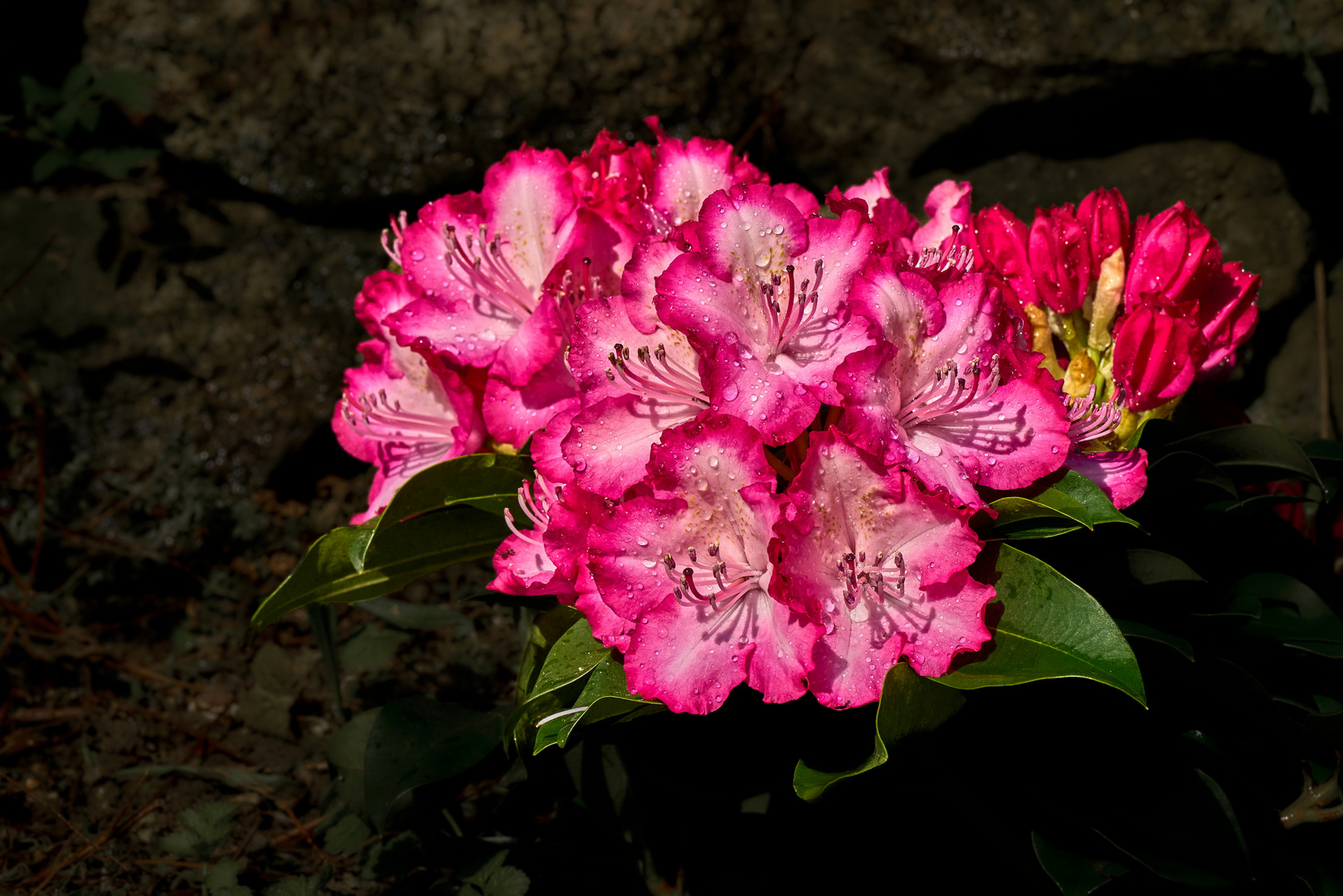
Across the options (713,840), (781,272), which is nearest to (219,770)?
(713,840)

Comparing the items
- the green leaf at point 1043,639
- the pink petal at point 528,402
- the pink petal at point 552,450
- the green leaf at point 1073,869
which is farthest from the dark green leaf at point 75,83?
the green leaf at point 1073,869

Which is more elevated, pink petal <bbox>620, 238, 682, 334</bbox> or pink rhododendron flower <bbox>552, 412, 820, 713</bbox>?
pink petal <bbox>620, 238, 682, 334</bbox>

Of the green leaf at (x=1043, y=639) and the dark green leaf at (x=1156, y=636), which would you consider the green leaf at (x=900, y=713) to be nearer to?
the green leaf at (x=1043, y=639)

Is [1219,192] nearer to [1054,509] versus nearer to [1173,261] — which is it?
[1173,261]

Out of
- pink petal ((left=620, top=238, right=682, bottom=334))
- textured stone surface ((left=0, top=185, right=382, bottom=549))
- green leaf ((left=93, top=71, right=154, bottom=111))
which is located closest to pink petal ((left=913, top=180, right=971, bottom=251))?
pink petal ((left=620, top=238, right=682, bottom=334))

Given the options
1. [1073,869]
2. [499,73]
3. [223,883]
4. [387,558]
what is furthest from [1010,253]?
[499,73]

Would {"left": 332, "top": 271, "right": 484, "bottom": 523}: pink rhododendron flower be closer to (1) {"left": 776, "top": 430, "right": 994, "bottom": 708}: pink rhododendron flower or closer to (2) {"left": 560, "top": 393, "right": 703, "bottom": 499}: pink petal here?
(2) {"left": 560, "top": 393, "right": 703, "bottom": 499}: pink petal
